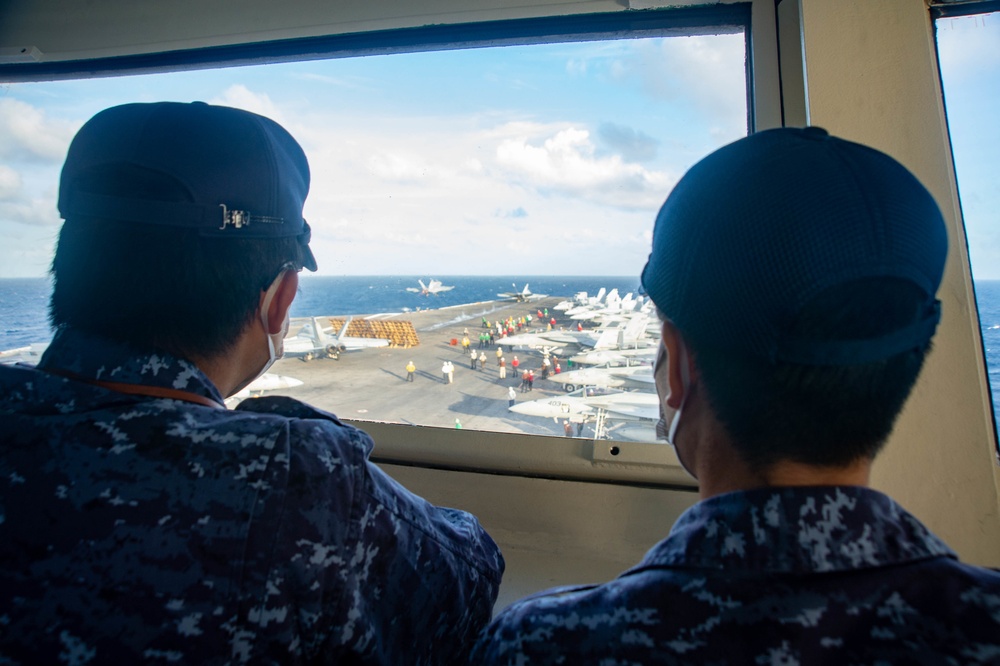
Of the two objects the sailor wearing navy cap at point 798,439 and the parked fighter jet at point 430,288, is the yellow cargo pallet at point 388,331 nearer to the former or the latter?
the parked fighter jet at point 430,288

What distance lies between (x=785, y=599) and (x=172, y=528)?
60 centimetres

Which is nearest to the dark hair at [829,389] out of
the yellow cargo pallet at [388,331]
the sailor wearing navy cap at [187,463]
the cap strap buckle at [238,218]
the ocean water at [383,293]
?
the sailor wearing navy cap at [187,463]

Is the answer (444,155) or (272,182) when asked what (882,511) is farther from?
(444,155)

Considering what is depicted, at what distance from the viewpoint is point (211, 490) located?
2.05 feet

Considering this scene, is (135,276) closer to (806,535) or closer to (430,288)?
(806,535)

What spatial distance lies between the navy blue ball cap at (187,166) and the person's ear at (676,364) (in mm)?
544

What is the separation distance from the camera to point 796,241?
520 millimetres

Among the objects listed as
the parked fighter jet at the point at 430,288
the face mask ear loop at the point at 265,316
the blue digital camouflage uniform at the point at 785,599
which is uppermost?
the parked fighter jet at the point at 430,288

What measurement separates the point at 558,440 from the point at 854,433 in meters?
1.05

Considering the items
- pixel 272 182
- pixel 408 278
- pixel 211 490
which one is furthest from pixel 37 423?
pixel 408 278

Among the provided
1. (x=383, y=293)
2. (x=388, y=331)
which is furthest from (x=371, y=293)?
(x=388, y=331)

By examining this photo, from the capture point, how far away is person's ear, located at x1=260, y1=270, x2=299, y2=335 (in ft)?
2.79

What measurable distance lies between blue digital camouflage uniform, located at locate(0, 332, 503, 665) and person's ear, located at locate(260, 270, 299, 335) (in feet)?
0.51

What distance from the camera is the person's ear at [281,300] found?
0.85 metres
